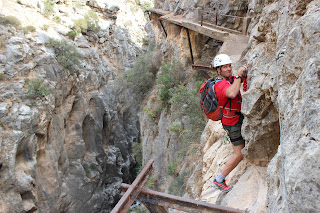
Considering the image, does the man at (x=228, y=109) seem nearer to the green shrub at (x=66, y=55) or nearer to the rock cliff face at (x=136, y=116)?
the rock cliff face at (x=136, y=116)

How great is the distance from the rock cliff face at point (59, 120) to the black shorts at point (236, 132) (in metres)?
10.5

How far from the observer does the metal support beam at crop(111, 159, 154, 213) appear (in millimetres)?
2771

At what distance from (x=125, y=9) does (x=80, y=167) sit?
67.5 feet

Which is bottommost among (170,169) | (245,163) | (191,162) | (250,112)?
(170,169)

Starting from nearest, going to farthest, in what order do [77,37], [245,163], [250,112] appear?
[250,112]
[245,163]
[77,37]

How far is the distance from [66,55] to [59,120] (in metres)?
4.35

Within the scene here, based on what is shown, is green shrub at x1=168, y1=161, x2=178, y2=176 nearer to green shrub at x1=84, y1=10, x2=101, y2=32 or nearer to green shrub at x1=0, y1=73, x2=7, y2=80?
green shrub at x1=0, y1=73, x2=7, y2=80

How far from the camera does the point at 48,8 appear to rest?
18.8 m

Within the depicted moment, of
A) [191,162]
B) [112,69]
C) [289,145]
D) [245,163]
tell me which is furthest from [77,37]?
[289,145]

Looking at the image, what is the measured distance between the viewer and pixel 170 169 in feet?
29.0

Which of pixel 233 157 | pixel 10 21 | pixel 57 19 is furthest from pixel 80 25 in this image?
pixel 233 157

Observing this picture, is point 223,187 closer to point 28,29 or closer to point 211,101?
point 211,101

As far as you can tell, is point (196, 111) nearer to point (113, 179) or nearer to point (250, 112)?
point (250, 112)

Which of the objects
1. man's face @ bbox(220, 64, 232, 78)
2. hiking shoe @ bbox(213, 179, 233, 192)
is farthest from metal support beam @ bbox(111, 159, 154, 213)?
man's face @ bbox(220, 64, 232, 78)
